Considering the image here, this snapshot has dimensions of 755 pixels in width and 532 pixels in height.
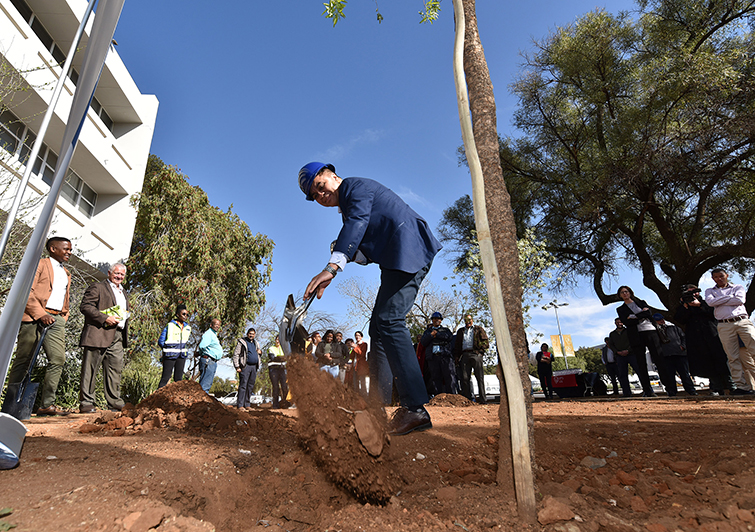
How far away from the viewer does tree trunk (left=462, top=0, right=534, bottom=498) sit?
178 cm

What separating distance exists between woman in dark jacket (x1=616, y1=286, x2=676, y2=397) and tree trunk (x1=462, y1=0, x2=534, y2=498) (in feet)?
18.6

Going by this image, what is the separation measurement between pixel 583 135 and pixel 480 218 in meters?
→ 15.7

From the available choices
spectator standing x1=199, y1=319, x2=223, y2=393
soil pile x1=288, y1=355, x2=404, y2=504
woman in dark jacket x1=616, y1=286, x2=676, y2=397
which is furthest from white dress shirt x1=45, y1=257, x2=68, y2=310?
woman in dark jacket x1=616, y1=286, x2=676, y2=397

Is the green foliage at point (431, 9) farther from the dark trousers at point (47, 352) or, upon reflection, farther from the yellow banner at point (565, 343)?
the yellow banner at point (565, 343)

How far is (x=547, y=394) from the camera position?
500 inches

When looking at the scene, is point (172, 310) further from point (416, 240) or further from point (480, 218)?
point (480, 218)

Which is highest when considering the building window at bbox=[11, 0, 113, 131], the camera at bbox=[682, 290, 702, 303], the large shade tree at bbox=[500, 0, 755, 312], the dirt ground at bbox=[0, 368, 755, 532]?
the building window at bbox=[11, 0, 113, 131]

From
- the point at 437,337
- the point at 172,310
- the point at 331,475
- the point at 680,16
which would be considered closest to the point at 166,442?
the point at 331,475

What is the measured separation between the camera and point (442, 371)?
7.75 meters

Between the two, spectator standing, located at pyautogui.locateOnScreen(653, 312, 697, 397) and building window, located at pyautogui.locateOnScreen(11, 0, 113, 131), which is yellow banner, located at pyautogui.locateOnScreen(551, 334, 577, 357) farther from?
building window, located at pyautogui.locateOnScreen(11, 0, 113, 131)

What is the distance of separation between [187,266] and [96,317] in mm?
10322

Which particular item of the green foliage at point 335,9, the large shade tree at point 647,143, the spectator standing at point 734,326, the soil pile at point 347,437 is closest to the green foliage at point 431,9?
the green foliage at point 335,9

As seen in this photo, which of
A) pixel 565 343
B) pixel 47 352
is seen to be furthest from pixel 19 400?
pixel 565 343

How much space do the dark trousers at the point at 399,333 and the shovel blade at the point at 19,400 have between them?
11.3 feet
